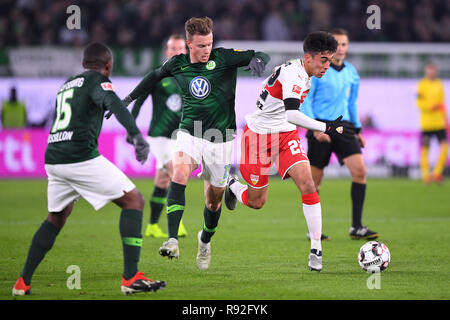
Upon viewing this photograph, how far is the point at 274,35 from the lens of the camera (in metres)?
22.0

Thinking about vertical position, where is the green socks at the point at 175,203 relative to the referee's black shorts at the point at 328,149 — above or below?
below

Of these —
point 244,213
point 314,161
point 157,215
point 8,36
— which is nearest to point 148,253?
point 157,215

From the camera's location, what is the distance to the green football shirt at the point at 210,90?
7027mm

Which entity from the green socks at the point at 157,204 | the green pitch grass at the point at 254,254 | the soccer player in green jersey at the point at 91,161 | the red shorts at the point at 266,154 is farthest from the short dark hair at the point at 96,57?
the green socks at the point at 157,204

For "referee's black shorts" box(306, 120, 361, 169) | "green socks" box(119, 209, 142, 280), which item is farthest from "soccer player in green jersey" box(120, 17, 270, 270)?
"referee's black shorts" box(306, 120, 361, 169)

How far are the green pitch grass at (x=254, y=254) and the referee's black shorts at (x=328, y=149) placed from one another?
102 centimetres

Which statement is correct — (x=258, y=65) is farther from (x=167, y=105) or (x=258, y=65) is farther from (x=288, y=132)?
(x=167, y=105)

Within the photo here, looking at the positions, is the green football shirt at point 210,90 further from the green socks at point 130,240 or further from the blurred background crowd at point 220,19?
the blurred background crowd at point 220,19

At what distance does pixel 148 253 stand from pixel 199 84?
2100 mm

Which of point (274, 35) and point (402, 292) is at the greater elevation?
point (274, 35)

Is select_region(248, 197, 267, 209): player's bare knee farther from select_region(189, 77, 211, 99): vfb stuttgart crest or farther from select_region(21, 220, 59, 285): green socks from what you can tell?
select_region(21, 220, 59, 285): green socks

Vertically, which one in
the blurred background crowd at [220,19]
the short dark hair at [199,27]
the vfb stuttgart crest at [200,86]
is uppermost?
the blurred background crowd at [220,19]

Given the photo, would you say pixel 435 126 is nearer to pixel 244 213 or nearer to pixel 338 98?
pixel 244 213

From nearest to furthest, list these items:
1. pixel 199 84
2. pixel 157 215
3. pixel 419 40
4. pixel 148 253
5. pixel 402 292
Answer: pixel 402 292, pixel 199 84, pixel 148 253, pixel 157 215, pixel 419 40
